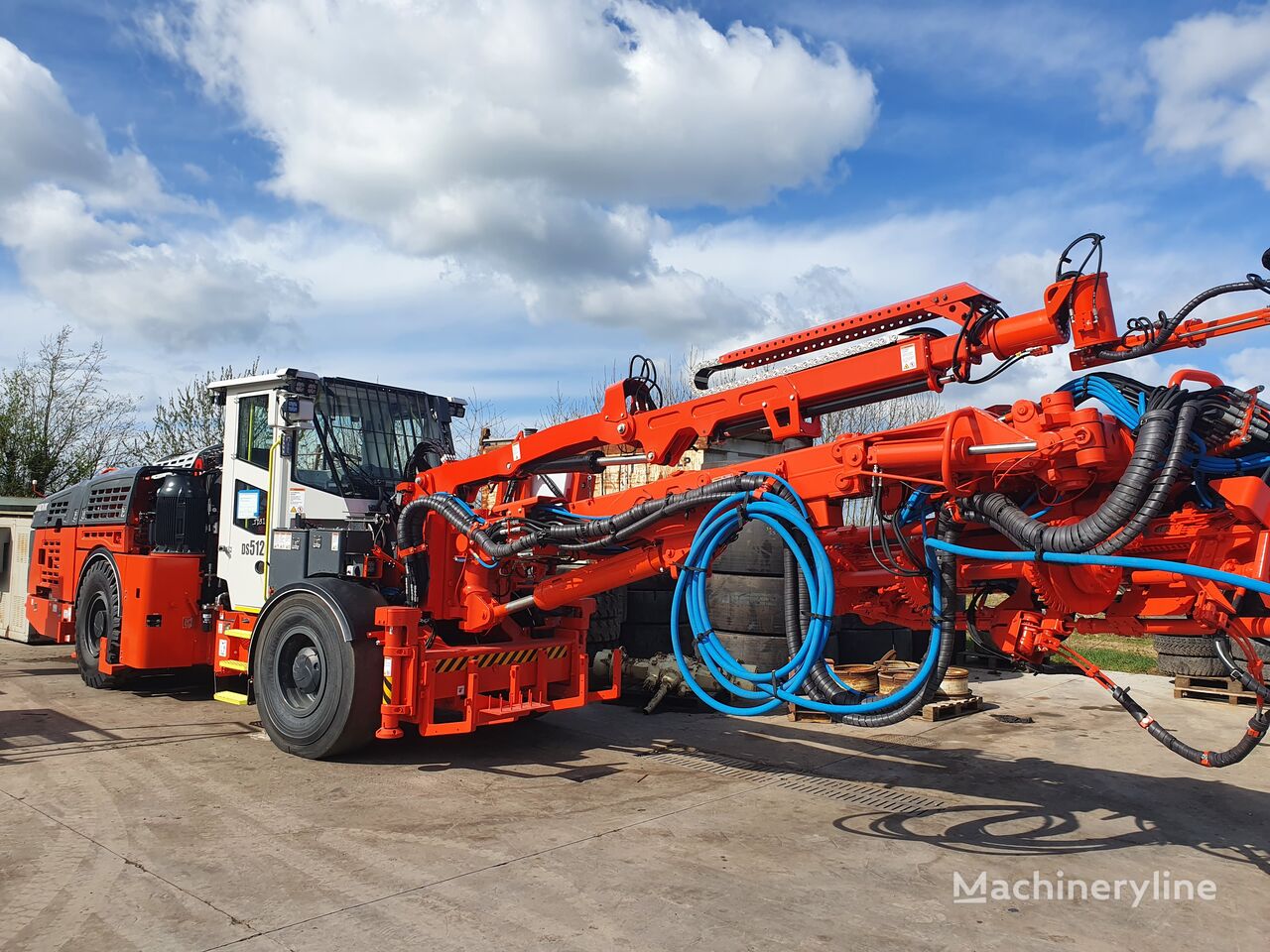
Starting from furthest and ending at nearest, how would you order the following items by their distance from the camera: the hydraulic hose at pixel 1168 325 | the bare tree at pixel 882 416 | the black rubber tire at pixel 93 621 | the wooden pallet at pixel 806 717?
the bare tree at pixel 882 416 < the black rubber tire at pixel 93 621 < the wooden pallet at pixel 806 717 < the hydraulic hose at pixel 1168 325

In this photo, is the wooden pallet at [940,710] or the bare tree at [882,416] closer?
the wooden pallet at [940,710]

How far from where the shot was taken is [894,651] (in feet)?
34.8

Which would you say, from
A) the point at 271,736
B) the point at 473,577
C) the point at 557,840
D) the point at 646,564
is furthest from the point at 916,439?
the point at 271,736

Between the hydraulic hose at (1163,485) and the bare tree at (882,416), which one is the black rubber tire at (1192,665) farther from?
the bare tree at (882,416)

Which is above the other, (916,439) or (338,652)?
(916,439)

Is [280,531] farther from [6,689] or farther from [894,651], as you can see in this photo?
[894,651]

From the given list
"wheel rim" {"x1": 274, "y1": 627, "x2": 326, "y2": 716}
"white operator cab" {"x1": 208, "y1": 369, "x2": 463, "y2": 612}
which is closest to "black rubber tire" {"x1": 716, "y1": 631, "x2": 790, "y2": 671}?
"white operator cab" {"x1": 208, "y1": 369, "x2": 463, "y2": 612}

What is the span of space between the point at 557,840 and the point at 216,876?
172 cm

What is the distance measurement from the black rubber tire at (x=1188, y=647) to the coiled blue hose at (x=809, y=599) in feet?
22.8

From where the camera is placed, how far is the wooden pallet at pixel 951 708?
932 centimetres

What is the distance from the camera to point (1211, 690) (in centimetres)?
1062

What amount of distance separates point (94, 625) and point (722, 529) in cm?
772

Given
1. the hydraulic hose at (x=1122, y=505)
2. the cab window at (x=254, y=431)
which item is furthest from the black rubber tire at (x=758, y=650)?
the hydraulic hose at (x=1122, y=505)

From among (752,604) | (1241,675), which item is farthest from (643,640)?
(1241,675)
